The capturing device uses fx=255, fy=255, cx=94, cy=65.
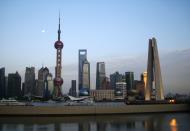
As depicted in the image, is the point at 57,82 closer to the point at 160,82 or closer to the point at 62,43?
the point at 62,43

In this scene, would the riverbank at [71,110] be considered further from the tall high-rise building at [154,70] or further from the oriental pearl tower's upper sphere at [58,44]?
the oriental pearl tower's upper sphere at [58,44]

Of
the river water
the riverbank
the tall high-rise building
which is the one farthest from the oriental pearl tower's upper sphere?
the river water

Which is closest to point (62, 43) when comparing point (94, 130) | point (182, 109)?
point (182, 109)

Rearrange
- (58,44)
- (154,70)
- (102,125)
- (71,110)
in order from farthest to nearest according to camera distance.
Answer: (58,44) → (154,70) → (71,110) → (102,125)

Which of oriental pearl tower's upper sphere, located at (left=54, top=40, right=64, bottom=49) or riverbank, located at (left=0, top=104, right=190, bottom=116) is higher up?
oriental pearl tower's upper sphere, located at (left=54, top=40, right=64, bottom=49)

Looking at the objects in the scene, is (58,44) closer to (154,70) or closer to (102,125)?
(154,70)

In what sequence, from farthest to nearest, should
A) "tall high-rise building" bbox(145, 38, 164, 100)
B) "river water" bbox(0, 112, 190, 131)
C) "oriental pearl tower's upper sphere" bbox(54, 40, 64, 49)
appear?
"oriental pearl tower's upper sphere" bbox(54, 40, 64, 49) < "tall high-rise building" bbox(145, 38, 164, 100) < "river water" bbox(0, 112, 190, 131)

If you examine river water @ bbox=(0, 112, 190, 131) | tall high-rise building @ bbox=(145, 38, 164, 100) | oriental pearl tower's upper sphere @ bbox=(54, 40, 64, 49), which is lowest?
river water @ bbox=(0, 112, 190, 131)

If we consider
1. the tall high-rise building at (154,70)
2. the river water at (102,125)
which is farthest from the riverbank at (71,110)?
the river water at (102,125)

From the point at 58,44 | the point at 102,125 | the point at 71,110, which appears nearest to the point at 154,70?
the point at 71,110

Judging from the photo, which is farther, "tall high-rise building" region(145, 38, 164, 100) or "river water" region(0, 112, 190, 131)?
"tall high-rise building" region(145, 38, 164, 100)

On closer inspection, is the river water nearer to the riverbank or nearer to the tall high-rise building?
the riverbank
